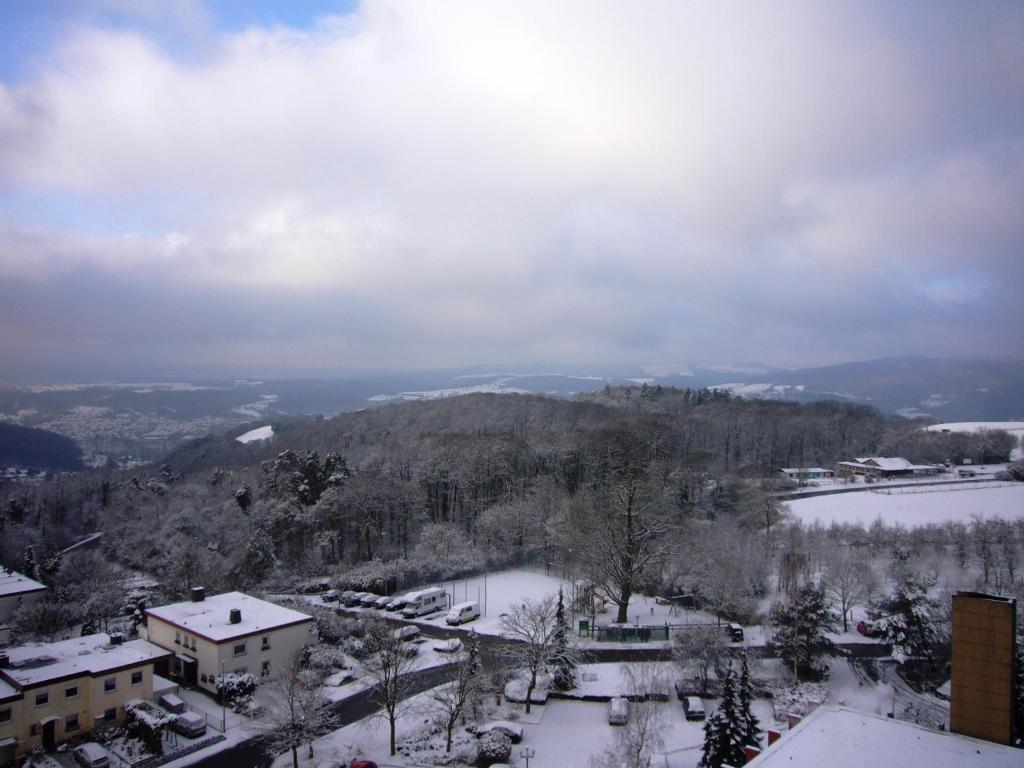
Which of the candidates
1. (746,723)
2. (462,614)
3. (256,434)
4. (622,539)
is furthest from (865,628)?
(256,434)

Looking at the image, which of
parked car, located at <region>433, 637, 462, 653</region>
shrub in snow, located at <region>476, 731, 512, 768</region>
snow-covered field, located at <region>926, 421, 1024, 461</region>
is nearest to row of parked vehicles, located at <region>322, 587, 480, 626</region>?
parked car, located at <region>433, 637, 462, 653</region>

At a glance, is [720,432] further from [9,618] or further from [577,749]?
[9,618]

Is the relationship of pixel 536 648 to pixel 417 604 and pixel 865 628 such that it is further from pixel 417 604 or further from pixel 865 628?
pixel 865 628

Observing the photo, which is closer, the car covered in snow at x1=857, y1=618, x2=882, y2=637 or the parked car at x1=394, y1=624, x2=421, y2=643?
the parked car at x1=394, y1=624, x2=421, y2=643

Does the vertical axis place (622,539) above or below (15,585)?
above

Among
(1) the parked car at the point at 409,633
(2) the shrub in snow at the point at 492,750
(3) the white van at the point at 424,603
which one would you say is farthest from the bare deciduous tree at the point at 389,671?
Result: (3) the white van at the point at 424,603

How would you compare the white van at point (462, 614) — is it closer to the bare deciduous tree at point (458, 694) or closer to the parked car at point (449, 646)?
the parked car at point (449, 646)

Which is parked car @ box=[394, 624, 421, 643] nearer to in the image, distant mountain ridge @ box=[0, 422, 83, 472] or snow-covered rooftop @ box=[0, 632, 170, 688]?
snow-covered rooftop @ box=[0, 632, 170, 688]
